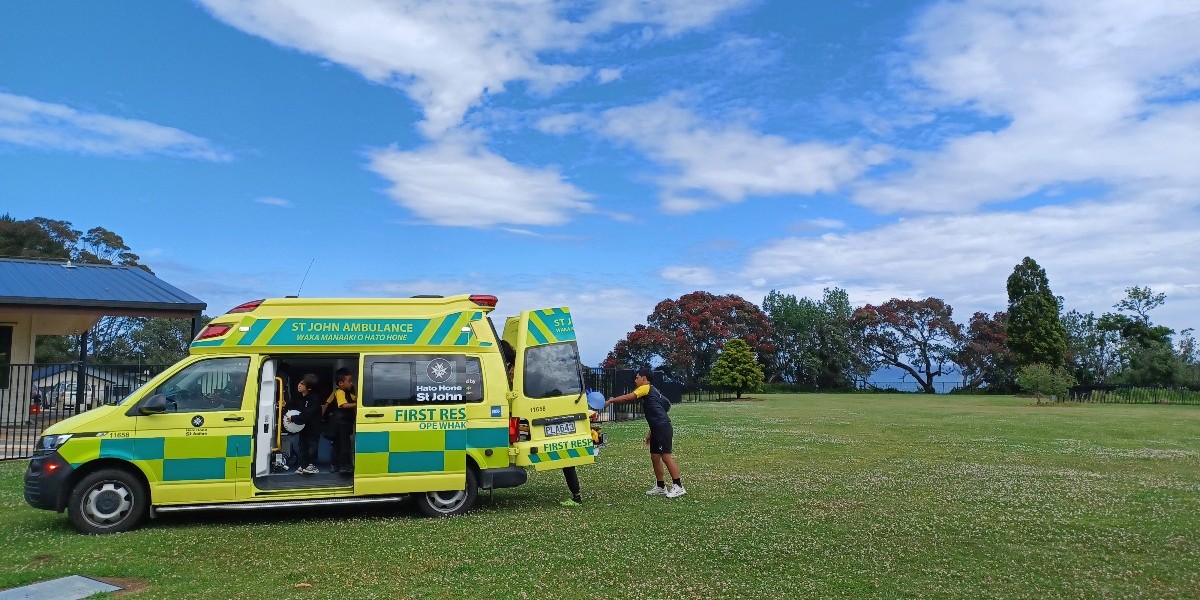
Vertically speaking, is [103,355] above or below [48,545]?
above

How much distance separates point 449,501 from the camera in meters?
9.91

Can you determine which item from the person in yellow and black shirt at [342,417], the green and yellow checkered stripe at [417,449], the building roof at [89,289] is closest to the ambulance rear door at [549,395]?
the green and yellow checkered stripe at [417,449]

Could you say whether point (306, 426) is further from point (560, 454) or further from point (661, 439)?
point (661, 439)

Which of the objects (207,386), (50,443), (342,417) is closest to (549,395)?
(342,417)

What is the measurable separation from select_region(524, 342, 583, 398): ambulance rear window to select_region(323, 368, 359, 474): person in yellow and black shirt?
206 centimetres

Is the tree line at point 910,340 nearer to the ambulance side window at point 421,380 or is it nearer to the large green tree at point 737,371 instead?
the large green tree at point 737,371

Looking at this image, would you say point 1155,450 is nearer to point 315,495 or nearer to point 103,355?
point 315,495

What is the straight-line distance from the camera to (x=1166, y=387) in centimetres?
5584

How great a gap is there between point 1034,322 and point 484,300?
173 ft

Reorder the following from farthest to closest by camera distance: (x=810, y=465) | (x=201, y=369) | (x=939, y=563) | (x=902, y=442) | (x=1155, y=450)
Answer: (x=902, y=442), (x=1155, y=450), (x=810, y=465), (x=201, y=369), (x=939, y=563)

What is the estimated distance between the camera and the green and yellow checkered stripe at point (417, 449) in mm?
9602

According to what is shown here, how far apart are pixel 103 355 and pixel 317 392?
174 feet

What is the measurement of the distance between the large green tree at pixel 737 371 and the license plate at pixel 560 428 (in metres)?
40.6

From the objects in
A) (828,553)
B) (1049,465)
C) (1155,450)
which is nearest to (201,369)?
(828,553)
